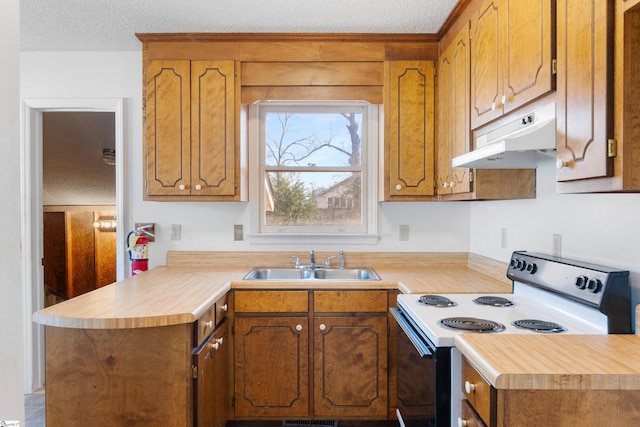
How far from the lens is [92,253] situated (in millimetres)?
4766

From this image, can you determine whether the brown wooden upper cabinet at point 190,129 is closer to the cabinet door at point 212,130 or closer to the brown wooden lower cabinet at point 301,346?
the cabinet door at point 212,130

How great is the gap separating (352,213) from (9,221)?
2437 millimetres

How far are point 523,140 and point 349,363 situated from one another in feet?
4.90

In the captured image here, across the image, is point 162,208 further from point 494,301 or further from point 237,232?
point 494,301

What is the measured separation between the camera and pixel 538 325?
1447mm

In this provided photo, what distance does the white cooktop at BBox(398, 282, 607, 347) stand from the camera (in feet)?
4.54

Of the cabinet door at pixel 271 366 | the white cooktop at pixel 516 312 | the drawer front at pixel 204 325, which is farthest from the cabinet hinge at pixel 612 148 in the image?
the cabinet door at pixel 271 366

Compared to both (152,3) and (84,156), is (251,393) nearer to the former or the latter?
(152,3)

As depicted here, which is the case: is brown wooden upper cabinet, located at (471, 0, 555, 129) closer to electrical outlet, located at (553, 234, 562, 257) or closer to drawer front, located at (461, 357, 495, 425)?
electrical outlet, located at (553, 234, 562, 257)

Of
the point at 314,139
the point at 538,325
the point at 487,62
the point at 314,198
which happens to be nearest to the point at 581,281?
the point at 538,325

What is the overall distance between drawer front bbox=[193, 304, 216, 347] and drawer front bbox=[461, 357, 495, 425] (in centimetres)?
103

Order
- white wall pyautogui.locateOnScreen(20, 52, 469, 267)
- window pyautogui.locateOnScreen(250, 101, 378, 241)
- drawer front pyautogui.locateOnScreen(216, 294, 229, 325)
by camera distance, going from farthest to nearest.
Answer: window pyautogui.locateOnScreen(250, 101, 378, 241) → white wall pyautogui.locateOnScreen(20, 52, 469, 267) → drawer front pyautogui.locateOnScreen(216, 294, 229, 325)

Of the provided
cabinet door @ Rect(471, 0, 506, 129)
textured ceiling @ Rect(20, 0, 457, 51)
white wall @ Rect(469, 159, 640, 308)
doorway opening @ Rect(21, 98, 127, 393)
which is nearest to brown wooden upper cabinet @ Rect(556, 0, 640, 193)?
white wall @ Rect(469, 159, 640, 308)

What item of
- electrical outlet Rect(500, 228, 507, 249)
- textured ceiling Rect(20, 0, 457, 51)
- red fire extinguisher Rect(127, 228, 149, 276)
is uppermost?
textured ceiling Rect(20, 0, 457, 51)
